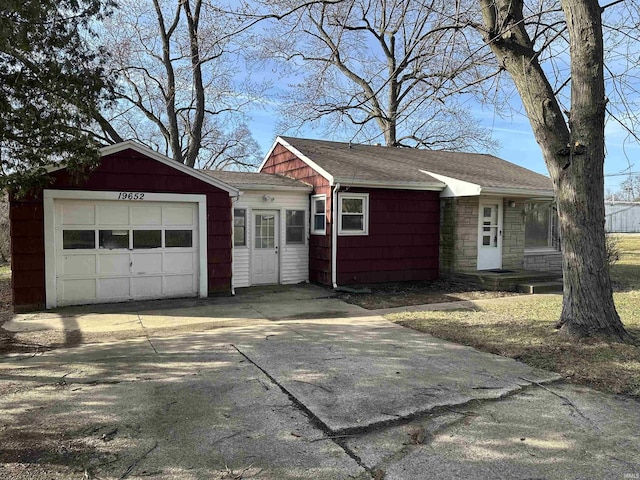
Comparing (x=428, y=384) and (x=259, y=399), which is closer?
(x=259, y=399)

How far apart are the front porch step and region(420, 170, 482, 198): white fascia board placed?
8.40ft

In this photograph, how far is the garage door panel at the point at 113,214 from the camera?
8.88 m

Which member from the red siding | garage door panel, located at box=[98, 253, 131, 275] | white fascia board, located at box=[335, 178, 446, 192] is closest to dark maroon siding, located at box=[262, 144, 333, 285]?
the red siding

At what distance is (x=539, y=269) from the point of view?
13.7 m

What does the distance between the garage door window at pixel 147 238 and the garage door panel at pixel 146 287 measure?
A: 2.23ft

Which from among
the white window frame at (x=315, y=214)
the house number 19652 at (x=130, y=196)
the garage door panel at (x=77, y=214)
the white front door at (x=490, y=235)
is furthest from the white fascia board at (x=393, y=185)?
the garage door panel at (x=77, y=214)

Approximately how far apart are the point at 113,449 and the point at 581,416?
3.74 metres

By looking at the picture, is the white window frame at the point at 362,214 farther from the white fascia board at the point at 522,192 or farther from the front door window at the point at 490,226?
the front door window at the point at 490,226

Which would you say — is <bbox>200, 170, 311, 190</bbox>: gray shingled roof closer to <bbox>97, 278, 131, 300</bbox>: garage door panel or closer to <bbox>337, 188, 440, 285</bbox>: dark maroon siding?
<bbox>337, 188, 440, 285</bbox>: dark maroon siding

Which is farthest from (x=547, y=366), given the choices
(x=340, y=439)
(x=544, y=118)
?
(x=544, y=118)

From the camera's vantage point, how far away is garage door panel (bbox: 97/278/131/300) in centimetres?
897

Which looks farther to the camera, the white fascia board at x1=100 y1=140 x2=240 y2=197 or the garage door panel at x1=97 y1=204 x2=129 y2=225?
the garage door panel at x1=97 y1=204 x2=129 y2=225

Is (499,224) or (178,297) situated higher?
(499,224)

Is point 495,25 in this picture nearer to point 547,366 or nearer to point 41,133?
point 547,366
